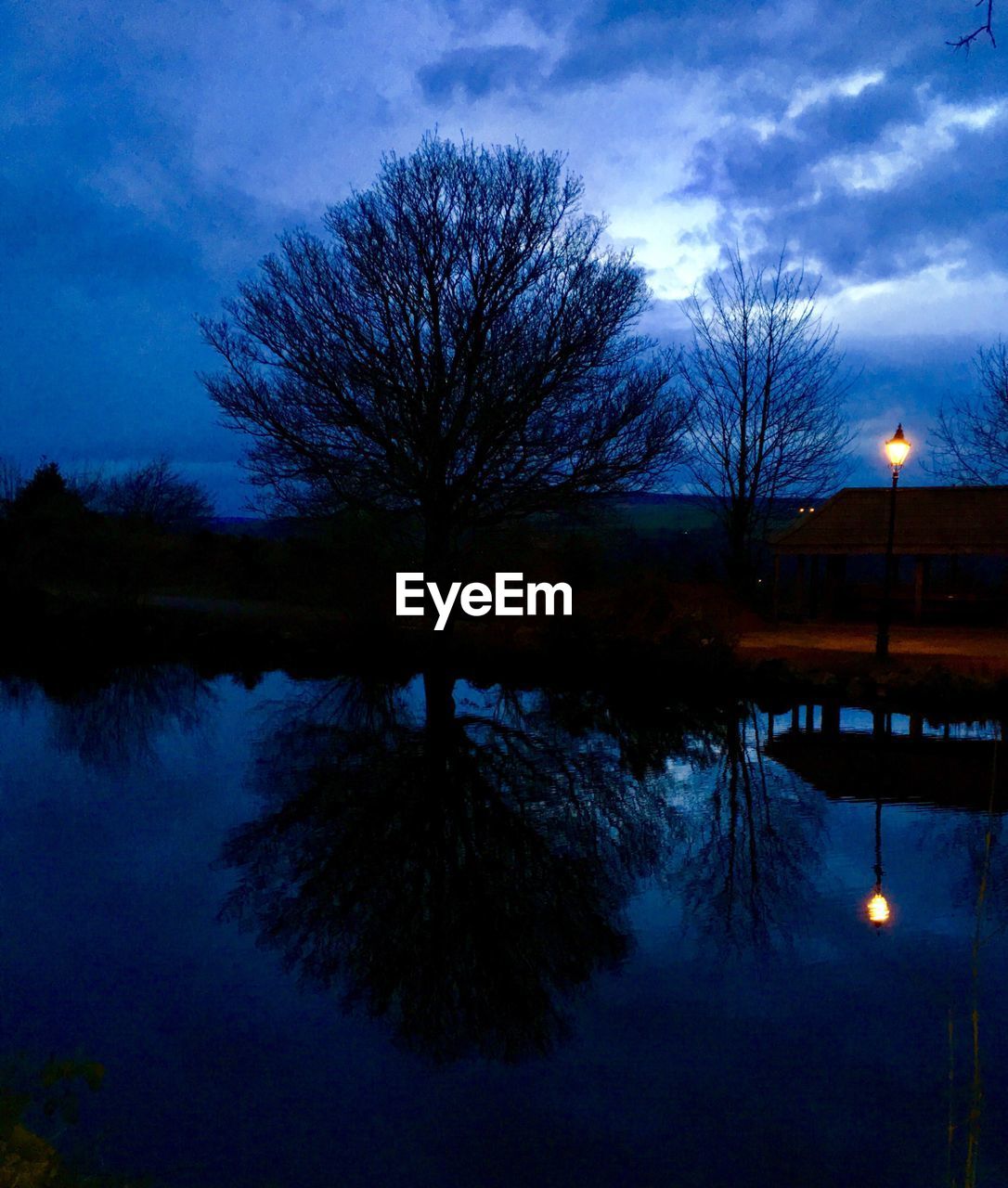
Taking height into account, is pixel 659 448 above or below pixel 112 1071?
above

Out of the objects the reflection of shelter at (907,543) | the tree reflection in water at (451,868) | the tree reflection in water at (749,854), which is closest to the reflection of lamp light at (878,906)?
the tree reflection in water at (749,854)

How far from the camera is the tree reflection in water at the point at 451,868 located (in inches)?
241

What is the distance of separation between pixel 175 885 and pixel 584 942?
10.8 feet

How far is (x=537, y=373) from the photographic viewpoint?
18.3 metres

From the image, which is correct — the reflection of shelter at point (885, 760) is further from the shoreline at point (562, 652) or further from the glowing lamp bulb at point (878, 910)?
the glowing lamp bulb at point (878, 910)

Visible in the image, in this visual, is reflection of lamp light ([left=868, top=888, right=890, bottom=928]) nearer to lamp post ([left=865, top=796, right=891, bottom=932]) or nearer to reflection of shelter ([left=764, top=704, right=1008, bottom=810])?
lamp post ([left=865, top=796, right=891, bottom=932])

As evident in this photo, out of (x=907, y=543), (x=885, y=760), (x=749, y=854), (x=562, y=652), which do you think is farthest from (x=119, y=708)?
(x=907, y=543)

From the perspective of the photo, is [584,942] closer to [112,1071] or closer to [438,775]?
[112,1071]

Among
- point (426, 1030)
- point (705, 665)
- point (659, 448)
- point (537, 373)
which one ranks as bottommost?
point (426, 1030)

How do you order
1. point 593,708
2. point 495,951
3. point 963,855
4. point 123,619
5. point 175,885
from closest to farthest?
1. point 495,951
2. point 175,885
3. point 963,855
4. point 593,708
5. point 123,619

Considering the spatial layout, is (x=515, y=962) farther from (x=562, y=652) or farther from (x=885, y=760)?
(x=562, y=652)

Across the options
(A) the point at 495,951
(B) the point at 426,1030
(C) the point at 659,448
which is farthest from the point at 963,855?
(C) the point at 659,448

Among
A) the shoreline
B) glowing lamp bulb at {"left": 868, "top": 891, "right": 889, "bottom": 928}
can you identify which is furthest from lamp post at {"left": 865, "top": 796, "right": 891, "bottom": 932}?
the shoreline

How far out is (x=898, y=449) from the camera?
16.8 metres
